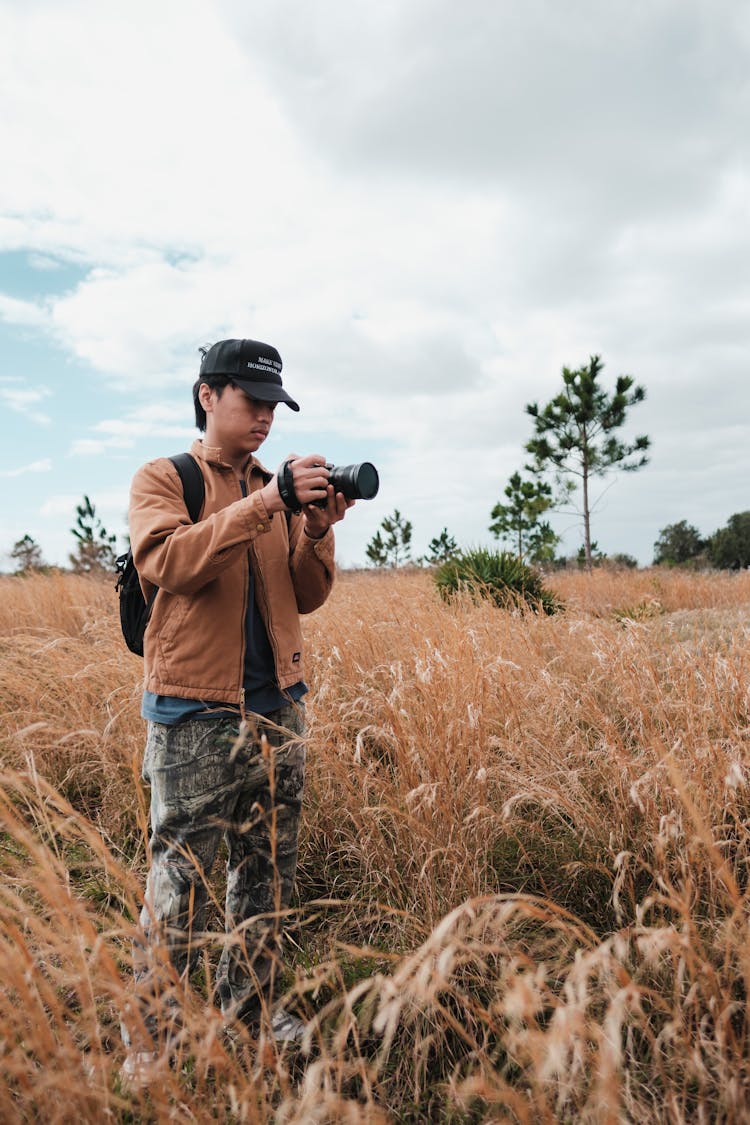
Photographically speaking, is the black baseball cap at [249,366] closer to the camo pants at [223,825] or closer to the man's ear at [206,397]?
the man's ear at [206,397]

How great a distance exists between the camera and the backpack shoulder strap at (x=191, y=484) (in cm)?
198

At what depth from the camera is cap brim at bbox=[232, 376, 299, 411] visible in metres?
1.95

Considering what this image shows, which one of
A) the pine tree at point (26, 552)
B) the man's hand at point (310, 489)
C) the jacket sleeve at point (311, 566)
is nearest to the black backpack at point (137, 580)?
the man's hand at point (310, 489)

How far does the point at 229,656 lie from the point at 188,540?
1.22ft

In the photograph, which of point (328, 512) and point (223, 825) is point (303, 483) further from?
point (223, 825)

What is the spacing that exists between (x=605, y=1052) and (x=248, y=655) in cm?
133

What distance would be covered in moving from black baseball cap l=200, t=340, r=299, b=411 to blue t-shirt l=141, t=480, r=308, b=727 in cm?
50

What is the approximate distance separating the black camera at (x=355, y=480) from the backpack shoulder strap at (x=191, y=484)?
1.13ft

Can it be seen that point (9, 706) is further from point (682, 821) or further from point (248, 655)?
point (682, 821)

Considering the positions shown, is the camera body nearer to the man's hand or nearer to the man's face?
the man's hand

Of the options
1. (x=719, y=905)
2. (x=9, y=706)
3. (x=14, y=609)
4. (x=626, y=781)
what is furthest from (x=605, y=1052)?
(x=14, y=609)

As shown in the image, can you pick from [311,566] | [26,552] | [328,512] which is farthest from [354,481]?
[26,552]

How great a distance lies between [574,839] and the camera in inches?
93.0

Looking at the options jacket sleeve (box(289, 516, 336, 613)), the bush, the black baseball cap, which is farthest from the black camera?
the bush
